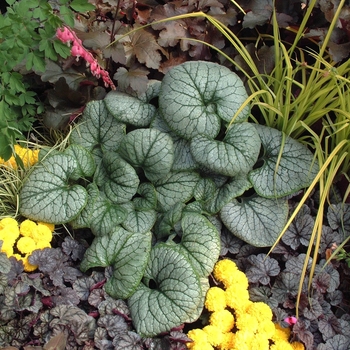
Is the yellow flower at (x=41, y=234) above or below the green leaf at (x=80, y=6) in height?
below

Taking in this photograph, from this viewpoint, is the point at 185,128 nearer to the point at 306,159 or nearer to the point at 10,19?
the point at 306,159

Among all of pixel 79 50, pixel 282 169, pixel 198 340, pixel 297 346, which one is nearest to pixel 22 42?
pixel 79 50

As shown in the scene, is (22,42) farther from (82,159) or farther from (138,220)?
(138,220)

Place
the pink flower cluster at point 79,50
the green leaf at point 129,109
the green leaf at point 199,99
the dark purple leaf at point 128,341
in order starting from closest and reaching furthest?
the dark purple leaf at point 128,341 < the pink flower cluster at point 79,50 < the green leaf at point 199,99 < the green leaf at point 129,109

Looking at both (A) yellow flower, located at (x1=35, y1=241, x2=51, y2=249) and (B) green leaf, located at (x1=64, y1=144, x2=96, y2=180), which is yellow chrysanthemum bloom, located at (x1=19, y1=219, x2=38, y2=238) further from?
(B) green leaf, located at (x1=64, y1=144, x2=96, y2=180)

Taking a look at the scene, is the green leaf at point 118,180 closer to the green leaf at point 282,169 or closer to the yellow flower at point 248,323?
the green leaf at point 282,169

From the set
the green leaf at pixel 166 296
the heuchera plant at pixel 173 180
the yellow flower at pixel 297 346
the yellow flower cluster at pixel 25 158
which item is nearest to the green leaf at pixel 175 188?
the heuchera plant at pixel 173 180
